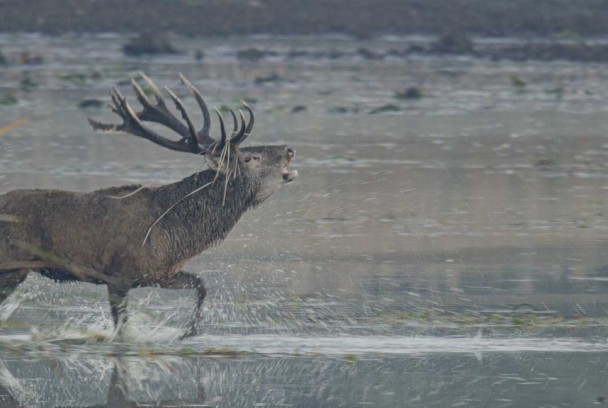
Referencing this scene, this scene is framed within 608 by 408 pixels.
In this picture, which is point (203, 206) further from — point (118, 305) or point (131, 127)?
point (118, 305)

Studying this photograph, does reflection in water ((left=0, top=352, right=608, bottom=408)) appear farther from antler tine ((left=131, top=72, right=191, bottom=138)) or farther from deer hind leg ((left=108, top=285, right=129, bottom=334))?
antler tine ((left=131, top=72, right=191, bottom=138))

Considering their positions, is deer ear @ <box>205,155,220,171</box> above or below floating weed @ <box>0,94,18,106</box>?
above

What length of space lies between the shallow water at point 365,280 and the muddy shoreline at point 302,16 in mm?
18119

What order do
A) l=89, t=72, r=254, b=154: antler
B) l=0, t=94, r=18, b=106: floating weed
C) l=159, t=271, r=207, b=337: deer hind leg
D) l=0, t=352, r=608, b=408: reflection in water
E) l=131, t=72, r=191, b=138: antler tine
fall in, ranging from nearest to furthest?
l=0, t=352, r=608, b=408: reflection in water, l=159, t=271, r=207, b=337: deer hind leg, l=89, t=72, r=254, b=154: antler, l=131, t=72, r=191, b=138: antler tine, l=0, t=94, r=18, b=106: floating weed

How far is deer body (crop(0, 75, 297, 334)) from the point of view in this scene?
9109mm

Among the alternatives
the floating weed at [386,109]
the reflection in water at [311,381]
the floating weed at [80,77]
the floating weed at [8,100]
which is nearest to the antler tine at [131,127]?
the reflection in water at [311,381]

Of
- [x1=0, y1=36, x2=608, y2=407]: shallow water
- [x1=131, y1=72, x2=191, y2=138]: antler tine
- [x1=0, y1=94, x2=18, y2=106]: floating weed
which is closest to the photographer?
[x1=0, y1=36, x2=608, y2=407]: shallow water

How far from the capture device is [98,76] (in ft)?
98.4

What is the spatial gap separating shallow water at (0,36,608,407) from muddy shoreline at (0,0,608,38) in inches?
713

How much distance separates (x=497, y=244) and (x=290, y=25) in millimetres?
30402

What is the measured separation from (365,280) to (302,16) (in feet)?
107

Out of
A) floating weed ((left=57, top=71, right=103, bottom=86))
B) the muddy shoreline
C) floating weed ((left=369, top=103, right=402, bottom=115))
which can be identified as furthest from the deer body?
the muddy shoreline

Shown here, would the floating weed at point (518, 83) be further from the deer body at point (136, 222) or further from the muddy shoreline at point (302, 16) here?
the deer body at point (136, 222)

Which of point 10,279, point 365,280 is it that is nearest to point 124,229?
point 10,279
